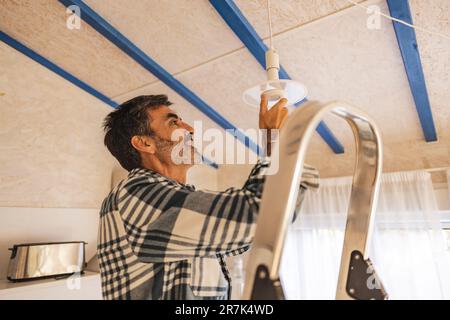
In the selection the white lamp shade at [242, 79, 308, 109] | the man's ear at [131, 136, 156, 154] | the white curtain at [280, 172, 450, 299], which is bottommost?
the white curtain at [280, 172, 450, 299]

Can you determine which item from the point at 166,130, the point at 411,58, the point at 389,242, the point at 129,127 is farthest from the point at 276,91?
the point at 389,242

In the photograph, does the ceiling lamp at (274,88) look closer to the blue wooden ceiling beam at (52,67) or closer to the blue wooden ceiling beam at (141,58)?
the blue wooden ceiling beam at (141,58)

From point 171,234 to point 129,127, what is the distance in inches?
20.0

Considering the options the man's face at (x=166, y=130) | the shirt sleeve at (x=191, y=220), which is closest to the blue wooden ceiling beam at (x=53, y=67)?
the man's face at (x=166, y=130)

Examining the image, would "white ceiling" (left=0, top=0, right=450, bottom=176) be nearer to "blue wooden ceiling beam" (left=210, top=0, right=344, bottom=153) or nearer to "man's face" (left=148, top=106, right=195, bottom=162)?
"blue wooden ceiling beam" (left=210, top=0, right=344, bottom=153)

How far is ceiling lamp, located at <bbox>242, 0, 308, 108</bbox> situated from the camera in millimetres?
712

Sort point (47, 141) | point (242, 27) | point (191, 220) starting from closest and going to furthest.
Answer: point (191, 220), point (242, 27), point (47, 141)

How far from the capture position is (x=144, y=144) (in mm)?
836

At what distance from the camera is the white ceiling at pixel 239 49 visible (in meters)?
1.36

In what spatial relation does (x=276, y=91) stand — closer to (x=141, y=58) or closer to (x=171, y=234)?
(x=171, y=234)

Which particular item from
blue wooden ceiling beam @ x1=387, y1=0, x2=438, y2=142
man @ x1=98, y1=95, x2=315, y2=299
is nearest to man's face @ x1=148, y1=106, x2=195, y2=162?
man @ x1=98, y1=95, x2=315, y2=299

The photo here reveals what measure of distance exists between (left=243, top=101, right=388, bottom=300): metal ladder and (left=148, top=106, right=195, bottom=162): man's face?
0.56 meters
